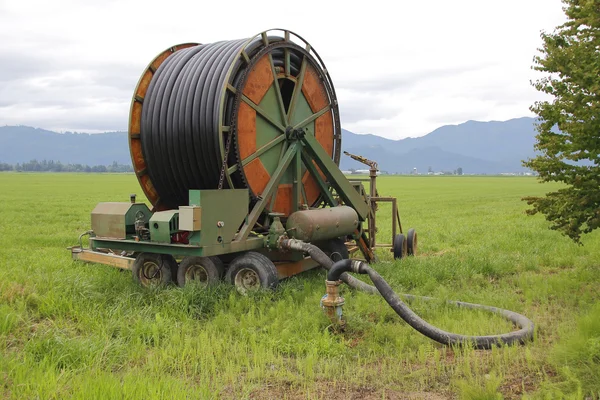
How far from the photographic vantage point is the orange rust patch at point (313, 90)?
9.98m

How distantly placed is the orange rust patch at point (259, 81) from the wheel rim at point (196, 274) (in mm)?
2527

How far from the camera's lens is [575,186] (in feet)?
24.0

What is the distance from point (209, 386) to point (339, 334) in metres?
1.75

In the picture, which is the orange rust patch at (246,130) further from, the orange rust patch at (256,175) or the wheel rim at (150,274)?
the wheel rim at (150,274)

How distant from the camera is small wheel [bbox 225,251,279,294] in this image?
750 cm

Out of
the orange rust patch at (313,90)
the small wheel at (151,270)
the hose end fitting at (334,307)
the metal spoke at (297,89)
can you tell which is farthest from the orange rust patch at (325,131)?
the hose end fitting at (334,307)

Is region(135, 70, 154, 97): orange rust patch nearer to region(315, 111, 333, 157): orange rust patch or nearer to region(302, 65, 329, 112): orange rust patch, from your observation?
region(302, 65, 329, 112): orange rust patch

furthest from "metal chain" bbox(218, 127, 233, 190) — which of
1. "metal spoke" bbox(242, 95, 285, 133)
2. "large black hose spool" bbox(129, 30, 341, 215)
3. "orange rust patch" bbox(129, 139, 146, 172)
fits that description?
"orange rust patch" bbox(129, 139, 146, 172)

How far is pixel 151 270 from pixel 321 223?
2.48 meters

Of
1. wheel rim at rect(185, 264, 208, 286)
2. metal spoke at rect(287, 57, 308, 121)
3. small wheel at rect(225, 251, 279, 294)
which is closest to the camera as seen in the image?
small wheel at rect(225, 251, 279, 294)

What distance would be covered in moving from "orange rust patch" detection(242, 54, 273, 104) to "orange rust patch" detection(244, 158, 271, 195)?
3.00ft

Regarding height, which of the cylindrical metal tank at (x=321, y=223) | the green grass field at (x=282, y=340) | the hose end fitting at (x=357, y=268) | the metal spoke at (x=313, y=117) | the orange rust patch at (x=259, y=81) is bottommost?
the green grass field at (x=282, y=340)

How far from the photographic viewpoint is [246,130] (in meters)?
8.45

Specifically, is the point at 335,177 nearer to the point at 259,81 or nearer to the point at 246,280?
the point at 259,81
